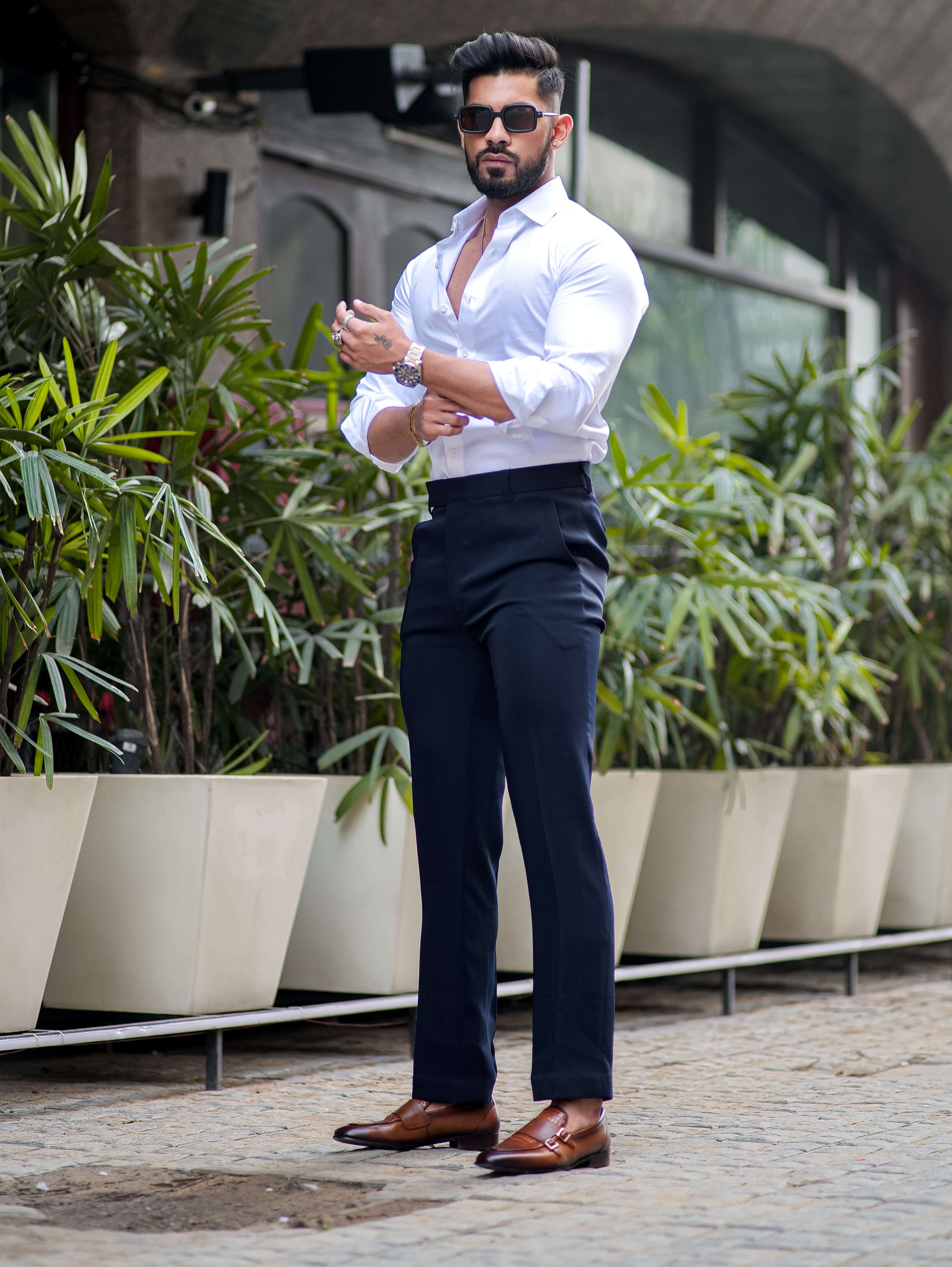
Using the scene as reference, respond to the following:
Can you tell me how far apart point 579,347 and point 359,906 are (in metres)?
1.60

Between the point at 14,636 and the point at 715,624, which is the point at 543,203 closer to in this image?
the point at 14,636

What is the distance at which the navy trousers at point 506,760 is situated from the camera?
8.36ft

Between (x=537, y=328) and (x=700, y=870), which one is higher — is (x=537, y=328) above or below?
above

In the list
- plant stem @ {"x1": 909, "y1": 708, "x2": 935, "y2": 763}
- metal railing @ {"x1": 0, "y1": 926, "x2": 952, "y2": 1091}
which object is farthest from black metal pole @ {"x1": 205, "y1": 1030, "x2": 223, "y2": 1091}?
plant stem @ {"x1": 909, "y1": 708, "x2": 935, "y2": 763}

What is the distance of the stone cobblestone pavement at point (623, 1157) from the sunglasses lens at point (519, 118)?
1.50 m

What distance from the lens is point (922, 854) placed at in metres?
5.43

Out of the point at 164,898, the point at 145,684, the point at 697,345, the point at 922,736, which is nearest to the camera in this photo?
the point at 164,898

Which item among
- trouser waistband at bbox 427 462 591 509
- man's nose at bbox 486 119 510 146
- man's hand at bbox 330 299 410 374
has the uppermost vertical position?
man's nose at bbox 486 119 510 146

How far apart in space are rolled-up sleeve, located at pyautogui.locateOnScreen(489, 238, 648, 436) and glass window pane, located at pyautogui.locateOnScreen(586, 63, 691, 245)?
4.57 meters

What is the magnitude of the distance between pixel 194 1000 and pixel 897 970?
2.96 m

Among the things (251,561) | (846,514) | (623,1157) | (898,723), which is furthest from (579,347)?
(898,723)

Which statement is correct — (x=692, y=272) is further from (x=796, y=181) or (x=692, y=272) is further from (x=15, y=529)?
(x=15, y=529)

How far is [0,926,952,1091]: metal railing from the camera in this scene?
3162 mm

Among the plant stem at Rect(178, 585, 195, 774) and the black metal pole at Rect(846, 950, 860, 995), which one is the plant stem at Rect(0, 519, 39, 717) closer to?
the plant stem at Rect(178, 585, 195, 774)
